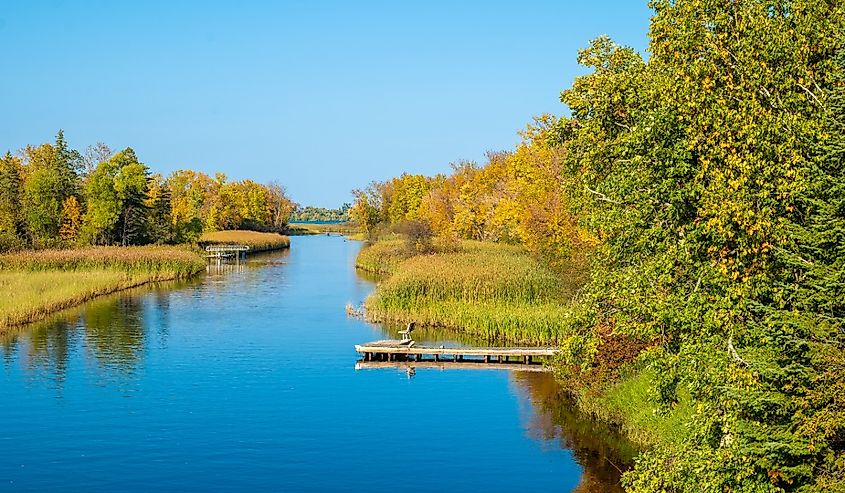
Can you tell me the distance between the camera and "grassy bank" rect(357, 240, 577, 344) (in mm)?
37250

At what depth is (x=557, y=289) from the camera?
4050 centimetres

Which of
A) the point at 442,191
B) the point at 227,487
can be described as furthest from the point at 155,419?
the point at 442,191

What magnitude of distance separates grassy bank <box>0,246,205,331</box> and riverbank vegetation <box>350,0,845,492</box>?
112 ft

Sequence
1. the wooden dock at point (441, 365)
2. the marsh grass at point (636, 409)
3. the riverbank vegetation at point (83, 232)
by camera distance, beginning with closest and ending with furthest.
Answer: the marsh grass at point (636, 409), the wooden dock at point (441, 365), the riverbank vegetation at point (83, 232)

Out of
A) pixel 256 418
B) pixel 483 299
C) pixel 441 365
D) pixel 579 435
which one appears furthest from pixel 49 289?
pixel 579 435

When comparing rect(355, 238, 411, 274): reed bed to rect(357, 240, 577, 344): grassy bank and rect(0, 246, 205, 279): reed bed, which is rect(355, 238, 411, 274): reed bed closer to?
rect(0, 246, 205, 279): reed bed

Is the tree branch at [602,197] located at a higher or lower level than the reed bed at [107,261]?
higher

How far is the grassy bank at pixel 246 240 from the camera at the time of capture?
11231 cm

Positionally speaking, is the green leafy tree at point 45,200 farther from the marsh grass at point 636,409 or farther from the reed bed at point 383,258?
the marsh grass at point 636,409

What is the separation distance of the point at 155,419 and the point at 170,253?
50.9 m

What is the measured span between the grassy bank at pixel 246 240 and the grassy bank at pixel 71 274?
30.6m

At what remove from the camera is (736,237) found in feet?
46.3

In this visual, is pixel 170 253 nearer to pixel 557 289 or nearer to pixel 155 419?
pixel 557 289

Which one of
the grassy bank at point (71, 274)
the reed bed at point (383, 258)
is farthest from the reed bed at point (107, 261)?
the reed bed at point (383, 258)
